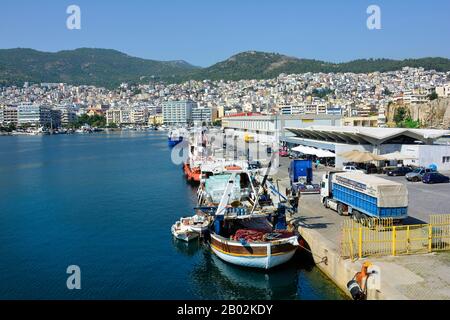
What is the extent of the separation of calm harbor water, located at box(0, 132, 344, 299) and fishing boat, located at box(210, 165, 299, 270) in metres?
0.47

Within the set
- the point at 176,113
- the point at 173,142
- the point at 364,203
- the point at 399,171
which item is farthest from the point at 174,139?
the point at 176,113

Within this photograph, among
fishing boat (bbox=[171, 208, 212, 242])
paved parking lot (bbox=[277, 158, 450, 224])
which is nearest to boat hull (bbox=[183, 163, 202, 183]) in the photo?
paved parking lot (bbox=[277, 158, 450, 224])

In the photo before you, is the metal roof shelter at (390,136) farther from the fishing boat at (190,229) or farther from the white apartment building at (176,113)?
the white apartment building at (176,113)

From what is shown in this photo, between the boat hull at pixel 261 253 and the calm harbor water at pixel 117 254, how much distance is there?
0.35m

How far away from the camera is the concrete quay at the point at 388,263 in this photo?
9484 millimetres

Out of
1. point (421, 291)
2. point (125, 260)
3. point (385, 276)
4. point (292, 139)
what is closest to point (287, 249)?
point (385, 276)

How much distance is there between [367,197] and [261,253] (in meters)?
3.81

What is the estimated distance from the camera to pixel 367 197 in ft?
46.0

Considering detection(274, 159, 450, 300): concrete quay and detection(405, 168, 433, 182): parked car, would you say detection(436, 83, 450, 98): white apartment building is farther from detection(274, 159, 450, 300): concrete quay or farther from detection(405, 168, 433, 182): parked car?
detection(274, 159, 450, 300): concrete quay

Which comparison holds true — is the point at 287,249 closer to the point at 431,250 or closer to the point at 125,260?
the point at 431,250

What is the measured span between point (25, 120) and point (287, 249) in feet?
535

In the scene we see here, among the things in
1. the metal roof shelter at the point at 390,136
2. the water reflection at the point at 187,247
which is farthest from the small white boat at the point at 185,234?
the metal roof shelter at the point at 390,136

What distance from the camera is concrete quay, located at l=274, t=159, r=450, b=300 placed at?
373 inches
